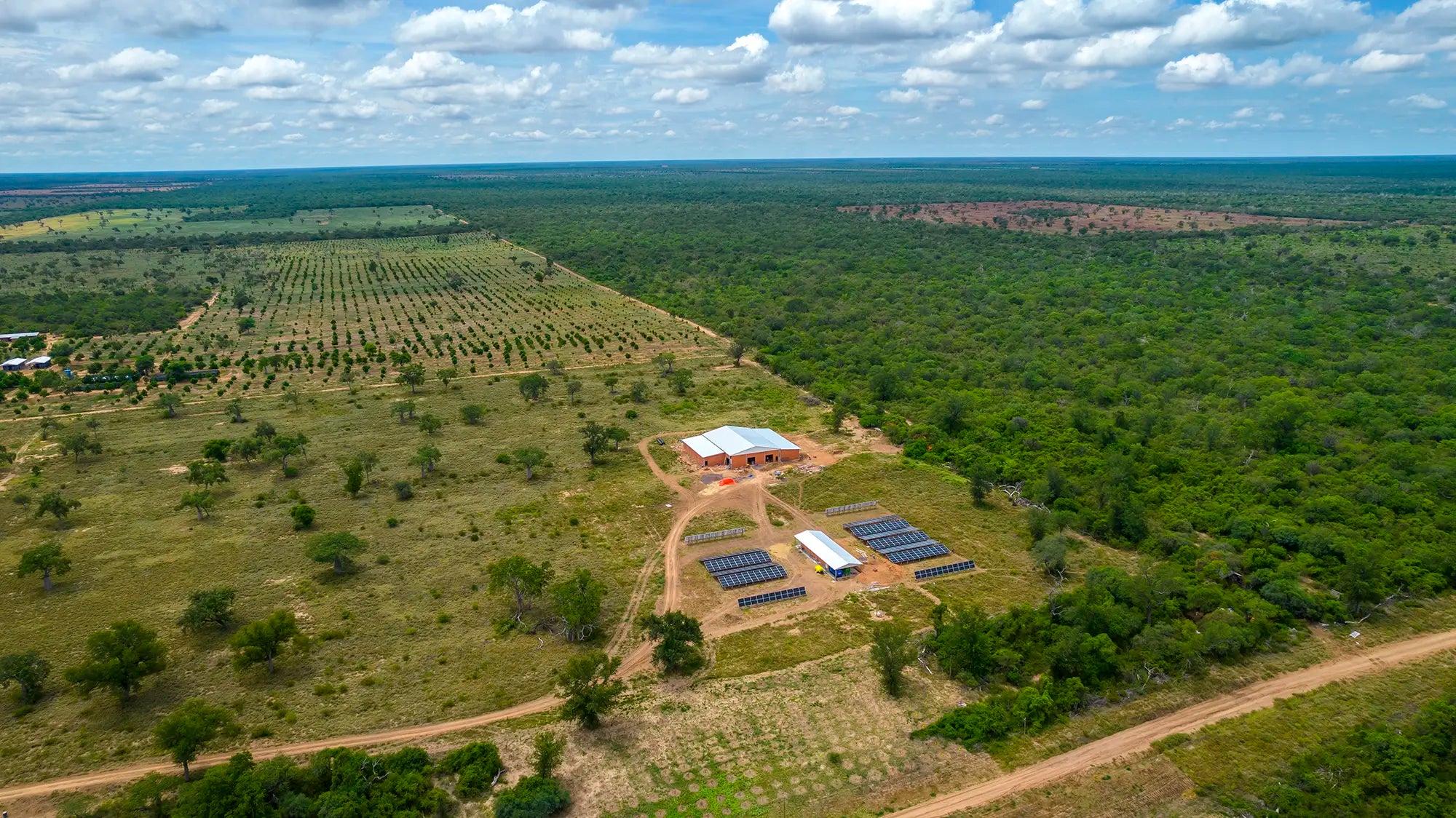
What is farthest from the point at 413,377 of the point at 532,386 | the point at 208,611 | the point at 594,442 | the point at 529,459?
the point at 208,611

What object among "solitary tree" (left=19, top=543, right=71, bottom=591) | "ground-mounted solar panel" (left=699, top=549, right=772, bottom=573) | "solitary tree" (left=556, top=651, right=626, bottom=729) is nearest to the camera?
"solitary tree" (left=556, top=651, right=626, bottom=729)

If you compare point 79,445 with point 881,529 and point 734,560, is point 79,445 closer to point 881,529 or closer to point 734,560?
point 734,560

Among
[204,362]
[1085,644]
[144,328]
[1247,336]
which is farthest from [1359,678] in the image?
[144,328]

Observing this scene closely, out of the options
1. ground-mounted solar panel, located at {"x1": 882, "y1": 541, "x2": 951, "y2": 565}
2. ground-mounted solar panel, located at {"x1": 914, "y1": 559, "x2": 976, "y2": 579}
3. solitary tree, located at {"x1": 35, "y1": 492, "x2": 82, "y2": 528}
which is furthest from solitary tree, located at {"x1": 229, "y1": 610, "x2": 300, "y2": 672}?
ground-mounted solar panel, located at {"x1": 914, "y1": 559, "x2": 976, "y2": 579}

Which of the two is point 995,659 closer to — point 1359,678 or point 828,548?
point 828,548

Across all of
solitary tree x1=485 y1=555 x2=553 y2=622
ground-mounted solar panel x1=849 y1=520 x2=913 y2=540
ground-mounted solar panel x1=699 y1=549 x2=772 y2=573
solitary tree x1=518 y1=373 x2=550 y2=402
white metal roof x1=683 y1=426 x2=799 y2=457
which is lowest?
ground-mounted solar panel x1=699 y1=549 x2=772 y2=573

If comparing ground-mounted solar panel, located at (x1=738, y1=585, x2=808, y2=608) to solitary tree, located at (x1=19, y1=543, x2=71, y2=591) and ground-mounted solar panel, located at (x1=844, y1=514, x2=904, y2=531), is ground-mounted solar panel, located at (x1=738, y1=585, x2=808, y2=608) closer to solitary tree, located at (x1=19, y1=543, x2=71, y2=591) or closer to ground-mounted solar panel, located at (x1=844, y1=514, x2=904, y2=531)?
ground-mounted solar panel, located at (x1=844, y1=514, x2=904, y2=531)
